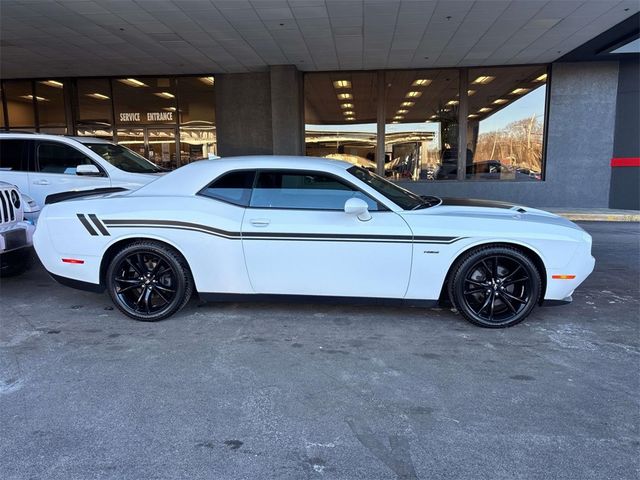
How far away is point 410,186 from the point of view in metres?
14.3

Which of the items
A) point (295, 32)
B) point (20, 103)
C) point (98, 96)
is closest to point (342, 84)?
point (295, 32)

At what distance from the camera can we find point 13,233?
5.17 meters

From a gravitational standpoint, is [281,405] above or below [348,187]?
below

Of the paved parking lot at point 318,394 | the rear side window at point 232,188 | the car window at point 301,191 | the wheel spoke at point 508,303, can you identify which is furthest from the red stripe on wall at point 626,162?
the rear side window at point 232,188

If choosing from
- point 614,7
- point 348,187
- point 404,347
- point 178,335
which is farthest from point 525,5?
point 178,335

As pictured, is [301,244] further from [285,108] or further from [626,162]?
[626,162]

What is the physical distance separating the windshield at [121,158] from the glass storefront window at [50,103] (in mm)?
9499

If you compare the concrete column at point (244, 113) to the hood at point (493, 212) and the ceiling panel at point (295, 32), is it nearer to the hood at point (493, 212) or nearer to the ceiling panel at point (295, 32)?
the ceiling panel at point (295, 32)

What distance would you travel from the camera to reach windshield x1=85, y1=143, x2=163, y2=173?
7.44m

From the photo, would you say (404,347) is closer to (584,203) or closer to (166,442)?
(166,442)

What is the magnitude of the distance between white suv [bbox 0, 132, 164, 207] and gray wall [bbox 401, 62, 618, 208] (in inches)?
395

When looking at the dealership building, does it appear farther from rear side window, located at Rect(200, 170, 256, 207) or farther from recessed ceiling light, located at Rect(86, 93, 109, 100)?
rear side window, located at Rect(200, 170, 256, 207)

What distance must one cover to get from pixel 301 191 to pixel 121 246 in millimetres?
1813

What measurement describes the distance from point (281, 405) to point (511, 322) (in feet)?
7.59
